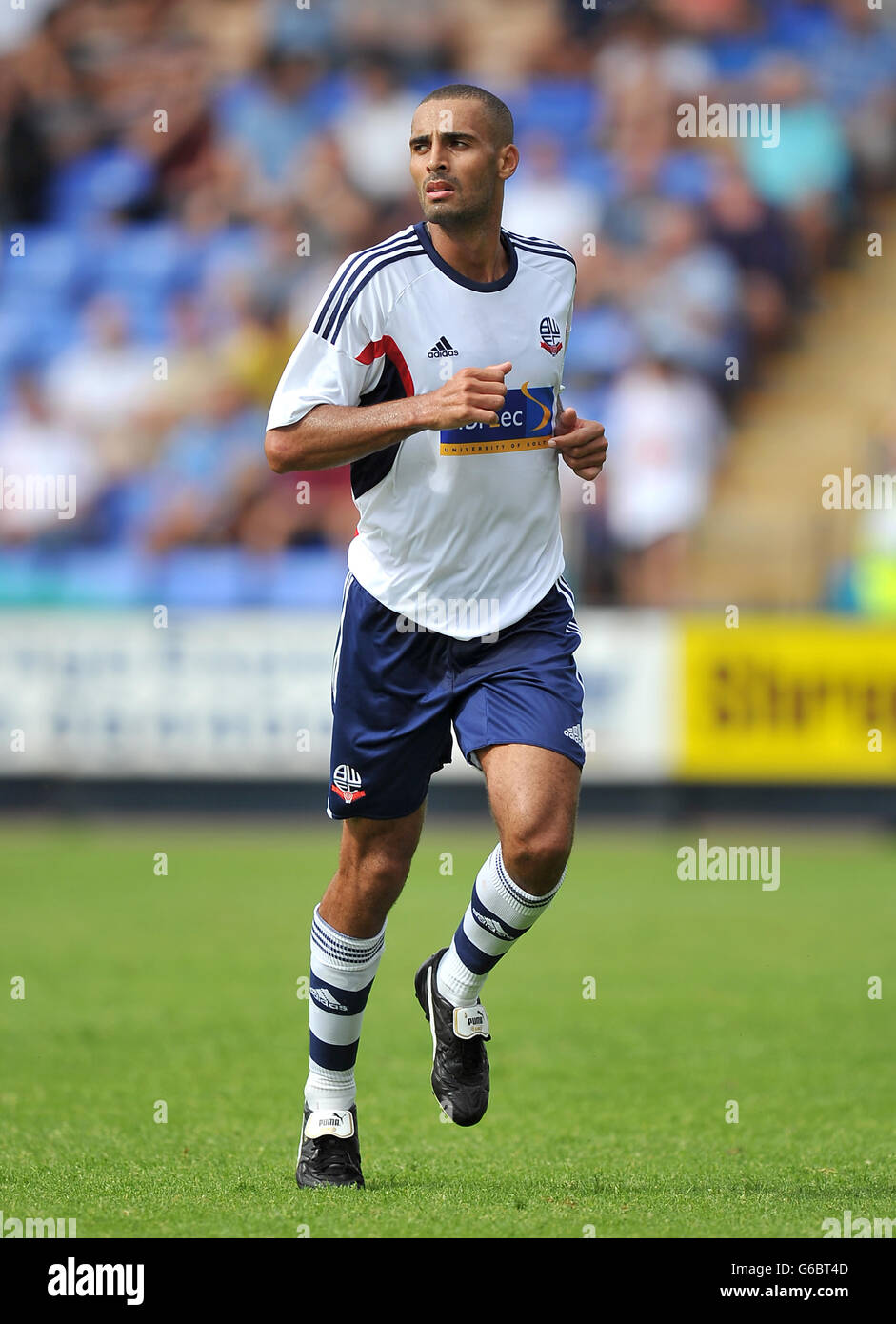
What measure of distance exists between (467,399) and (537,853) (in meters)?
1.15

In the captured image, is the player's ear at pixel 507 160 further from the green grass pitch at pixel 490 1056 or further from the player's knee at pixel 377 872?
the green grass pitch at pixel 490 1056

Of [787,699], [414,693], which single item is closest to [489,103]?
[414,693]

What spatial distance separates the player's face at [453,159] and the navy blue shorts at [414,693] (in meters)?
1.04

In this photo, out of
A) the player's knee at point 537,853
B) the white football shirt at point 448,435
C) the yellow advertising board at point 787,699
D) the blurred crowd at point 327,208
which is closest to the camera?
the player's knee at point 537,853

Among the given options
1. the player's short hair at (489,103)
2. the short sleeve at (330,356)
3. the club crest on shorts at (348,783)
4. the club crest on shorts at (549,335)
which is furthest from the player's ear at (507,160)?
the club crest on shorts at (348,783)

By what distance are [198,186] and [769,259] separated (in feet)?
18.5

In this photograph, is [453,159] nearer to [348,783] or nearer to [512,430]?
[512,430]

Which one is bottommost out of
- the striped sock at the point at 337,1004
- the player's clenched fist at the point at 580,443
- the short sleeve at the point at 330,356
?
the striped sock at the point at 337,1004

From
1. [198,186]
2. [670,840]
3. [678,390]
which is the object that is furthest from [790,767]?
[198,186]

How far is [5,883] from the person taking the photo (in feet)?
36.0

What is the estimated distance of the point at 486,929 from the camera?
4.82m

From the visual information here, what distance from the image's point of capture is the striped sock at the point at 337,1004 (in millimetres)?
4992
